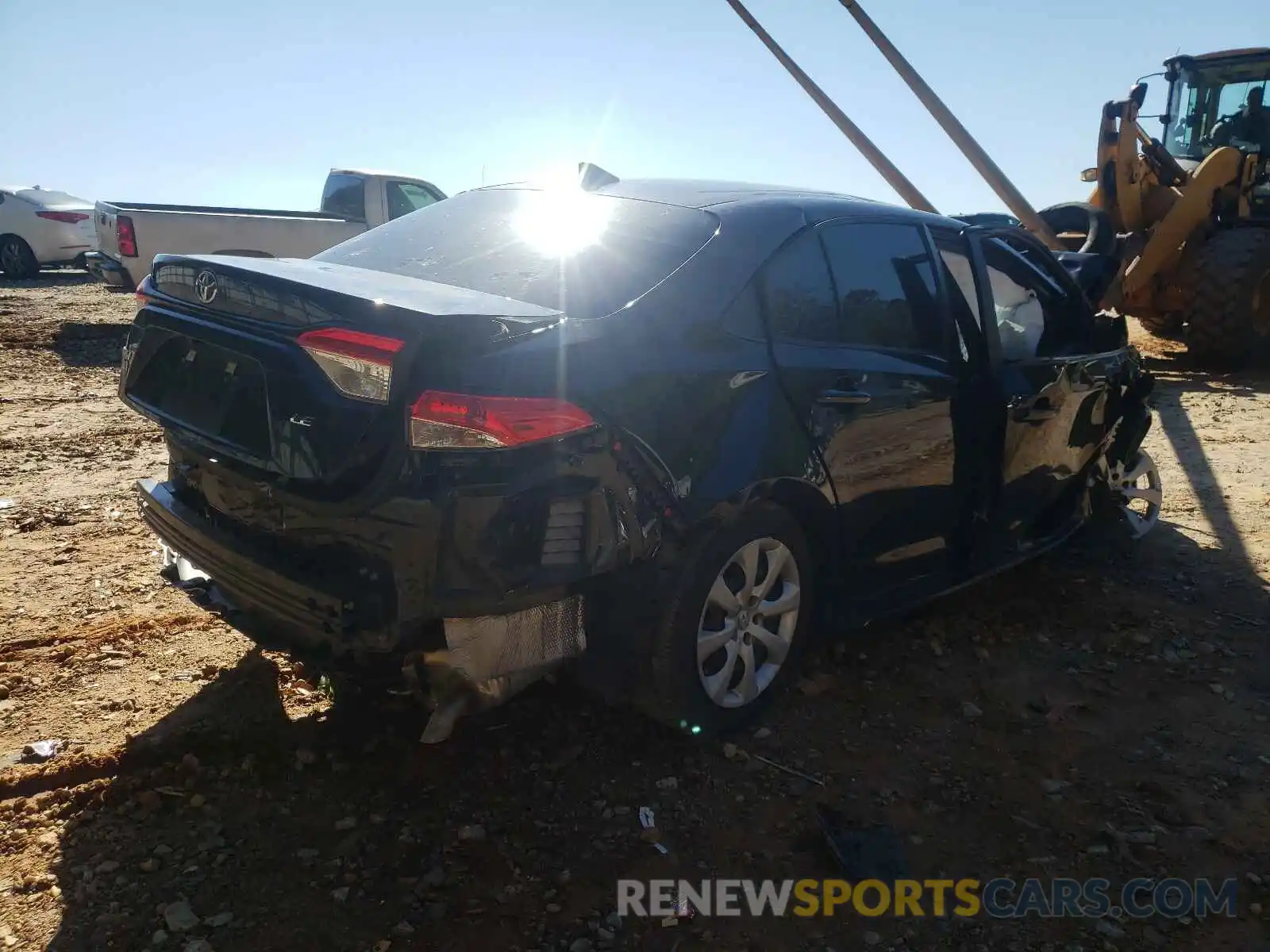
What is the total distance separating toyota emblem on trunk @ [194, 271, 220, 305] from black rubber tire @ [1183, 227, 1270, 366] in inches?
406

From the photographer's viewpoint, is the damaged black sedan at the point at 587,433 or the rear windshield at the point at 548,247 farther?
the rear windshield at the point at 548,247

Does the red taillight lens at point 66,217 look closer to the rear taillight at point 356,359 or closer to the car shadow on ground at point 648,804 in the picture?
the car shadow on ground at point 648,804

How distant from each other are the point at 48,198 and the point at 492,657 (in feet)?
58.1

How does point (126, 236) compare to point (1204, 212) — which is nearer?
point (126, 236)

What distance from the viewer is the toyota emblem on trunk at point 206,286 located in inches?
106

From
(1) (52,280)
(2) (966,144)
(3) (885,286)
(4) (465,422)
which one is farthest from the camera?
(1) (52,280)

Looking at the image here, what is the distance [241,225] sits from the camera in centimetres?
1073

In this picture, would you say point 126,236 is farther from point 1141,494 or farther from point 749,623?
point 1141,494

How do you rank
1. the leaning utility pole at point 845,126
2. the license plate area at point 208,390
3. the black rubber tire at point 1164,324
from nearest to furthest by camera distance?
1. the license plate area at point 208,390
2. the leaning utility pole at point 845,126
3. the black rubber tire at point 1164,324

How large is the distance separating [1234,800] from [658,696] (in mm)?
1836

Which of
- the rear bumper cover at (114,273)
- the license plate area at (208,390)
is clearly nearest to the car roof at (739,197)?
the license plate area at (208,390)

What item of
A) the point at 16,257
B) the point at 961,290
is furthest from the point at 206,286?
the point at 16,257

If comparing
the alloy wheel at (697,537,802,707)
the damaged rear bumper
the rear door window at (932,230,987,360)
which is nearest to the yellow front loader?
the rear door window at (932,230,987,360)

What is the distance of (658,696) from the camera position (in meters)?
Answer: 2.85
